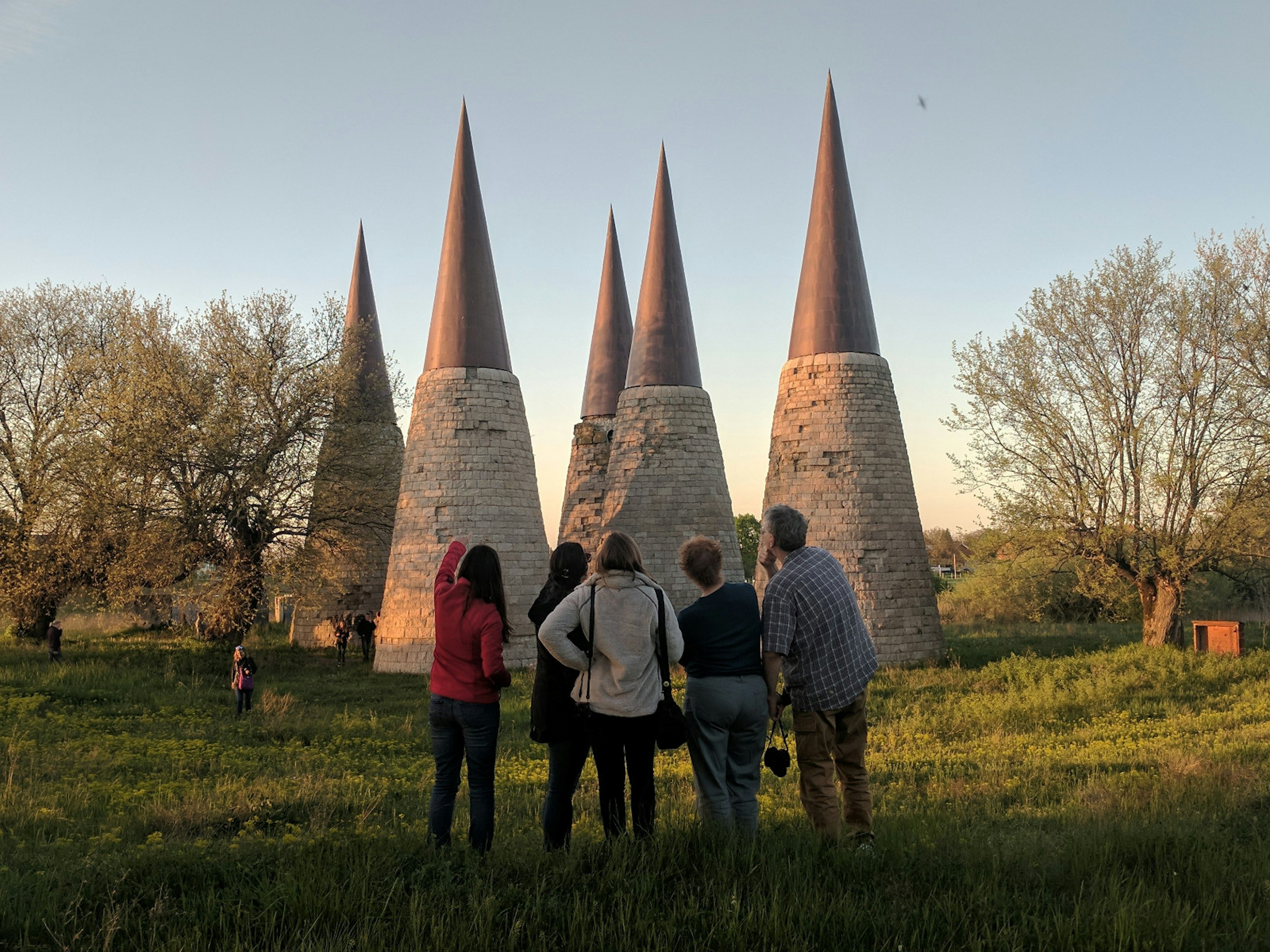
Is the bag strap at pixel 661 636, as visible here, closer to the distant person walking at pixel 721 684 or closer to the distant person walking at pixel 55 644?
the distant person walking at pixel 721 684

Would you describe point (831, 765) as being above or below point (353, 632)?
above

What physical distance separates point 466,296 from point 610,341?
627cm

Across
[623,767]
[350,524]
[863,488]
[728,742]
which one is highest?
[863,488]

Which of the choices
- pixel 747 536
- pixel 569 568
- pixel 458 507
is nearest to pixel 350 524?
pixel 458 507

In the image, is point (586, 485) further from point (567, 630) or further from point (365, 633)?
point (567, 630)

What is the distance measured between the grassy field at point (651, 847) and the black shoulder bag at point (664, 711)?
0.59m

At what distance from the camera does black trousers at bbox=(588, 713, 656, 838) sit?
5031 millimetres

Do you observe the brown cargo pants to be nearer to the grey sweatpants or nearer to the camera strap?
the grey sweatpants

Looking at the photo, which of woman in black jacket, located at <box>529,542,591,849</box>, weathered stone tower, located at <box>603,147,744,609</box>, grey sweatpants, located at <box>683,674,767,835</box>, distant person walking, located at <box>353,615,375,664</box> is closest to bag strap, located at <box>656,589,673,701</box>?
grey sweatpants, located at <box>683,674,767,835</box>

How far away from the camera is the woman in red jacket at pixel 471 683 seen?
5.32 metres

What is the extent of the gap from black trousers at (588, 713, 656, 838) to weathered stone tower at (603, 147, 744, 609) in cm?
1457

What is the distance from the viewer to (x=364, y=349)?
25.5m

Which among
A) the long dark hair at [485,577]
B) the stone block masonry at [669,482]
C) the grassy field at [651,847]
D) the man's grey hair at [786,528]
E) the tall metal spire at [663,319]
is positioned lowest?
the grassy field at [651,847]

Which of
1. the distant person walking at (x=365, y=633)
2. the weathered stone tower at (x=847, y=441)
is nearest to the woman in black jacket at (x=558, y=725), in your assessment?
the weathered stone tower at (x=847, y=441)
